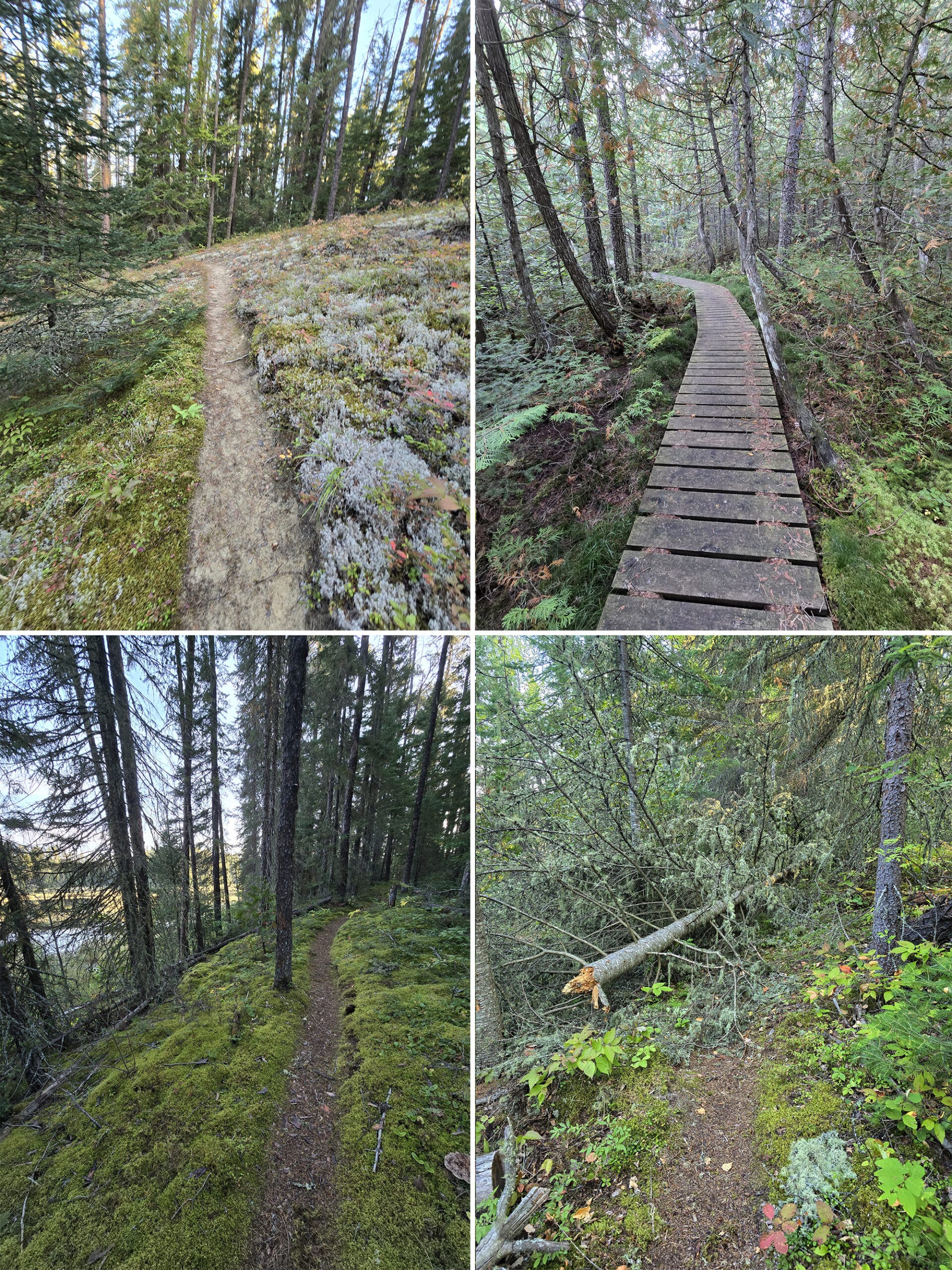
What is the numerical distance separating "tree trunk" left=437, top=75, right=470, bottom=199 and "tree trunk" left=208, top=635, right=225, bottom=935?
7.01 metres

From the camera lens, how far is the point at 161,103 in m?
6.81

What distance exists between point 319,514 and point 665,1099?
17.0 ft

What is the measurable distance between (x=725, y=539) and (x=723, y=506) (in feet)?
1.96

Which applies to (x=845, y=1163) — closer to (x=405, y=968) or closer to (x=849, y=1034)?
(x=849, y=1034)

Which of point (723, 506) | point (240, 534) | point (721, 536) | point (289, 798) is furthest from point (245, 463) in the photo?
point (723, 506)

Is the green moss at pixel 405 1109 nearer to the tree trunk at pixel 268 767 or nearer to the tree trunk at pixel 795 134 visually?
the tree trunk at pixel 268 767

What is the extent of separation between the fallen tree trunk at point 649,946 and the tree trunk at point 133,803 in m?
3.97

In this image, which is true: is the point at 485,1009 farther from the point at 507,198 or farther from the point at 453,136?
the point at 453,136

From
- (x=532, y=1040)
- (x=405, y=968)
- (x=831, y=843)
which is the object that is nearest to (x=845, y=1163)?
(x=532, y=1040)

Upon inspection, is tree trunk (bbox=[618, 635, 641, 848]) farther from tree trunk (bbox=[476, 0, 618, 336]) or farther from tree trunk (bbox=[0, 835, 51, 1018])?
tree trunk (bbox=[0, 835, 51, 1018])

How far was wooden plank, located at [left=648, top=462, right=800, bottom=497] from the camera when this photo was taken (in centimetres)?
517

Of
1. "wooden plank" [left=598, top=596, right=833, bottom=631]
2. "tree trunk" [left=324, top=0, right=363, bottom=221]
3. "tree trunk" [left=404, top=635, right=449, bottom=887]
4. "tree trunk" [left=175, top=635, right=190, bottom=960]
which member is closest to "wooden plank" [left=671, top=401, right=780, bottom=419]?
"wooden plank" [left=598, top=596, right=833, bottom=631]

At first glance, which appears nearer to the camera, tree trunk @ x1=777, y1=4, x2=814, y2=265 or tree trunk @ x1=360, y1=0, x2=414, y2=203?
tree trunk @ x1=360, y1=0, x2=414, y2=203

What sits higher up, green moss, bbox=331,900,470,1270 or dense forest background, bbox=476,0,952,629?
dense forest background, bbox=476,0,952,629
